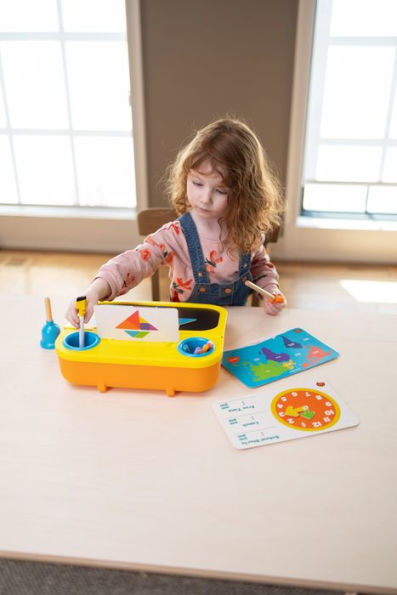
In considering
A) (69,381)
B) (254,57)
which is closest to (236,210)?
(69,381)

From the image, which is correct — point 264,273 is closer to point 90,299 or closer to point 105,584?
point 90,299

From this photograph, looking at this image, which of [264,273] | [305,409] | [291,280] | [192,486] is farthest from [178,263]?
[291,280]

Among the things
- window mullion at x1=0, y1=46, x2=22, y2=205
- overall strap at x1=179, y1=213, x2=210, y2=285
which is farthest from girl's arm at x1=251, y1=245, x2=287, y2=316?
window mullion at x1=0, y1=46, x2=22, y2=205

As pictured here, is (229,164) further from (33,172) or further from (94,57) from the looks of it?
(33,172)

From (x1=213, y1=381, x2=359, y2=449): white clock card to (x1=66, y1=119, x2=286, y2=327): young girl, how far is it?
300mm

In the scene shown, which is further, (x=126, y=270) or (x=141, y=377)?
(x=126, y=270)

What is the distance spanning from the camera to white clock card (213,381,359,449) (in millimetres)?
790

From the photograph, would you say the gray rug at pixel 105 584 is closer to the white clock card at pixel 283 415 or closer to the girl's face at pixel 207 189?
the white clock card at pixel 283 415

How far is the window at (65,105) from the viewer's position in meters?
2.60

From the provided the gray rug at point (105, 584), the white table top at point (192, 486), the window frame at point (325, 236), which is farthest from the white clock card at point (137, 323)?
the window frame at point (325, 236)

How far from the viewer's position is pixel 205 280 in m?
1.24

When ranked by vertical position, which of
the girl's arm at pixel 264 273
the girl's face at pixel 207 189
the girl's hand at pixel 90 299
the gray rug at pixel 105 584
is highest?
the girl's face at pixel 207 189

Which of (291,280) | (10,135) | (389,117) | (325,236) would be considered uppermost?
(389,117)

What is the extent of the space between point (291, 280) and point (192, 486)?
2.06 meters
